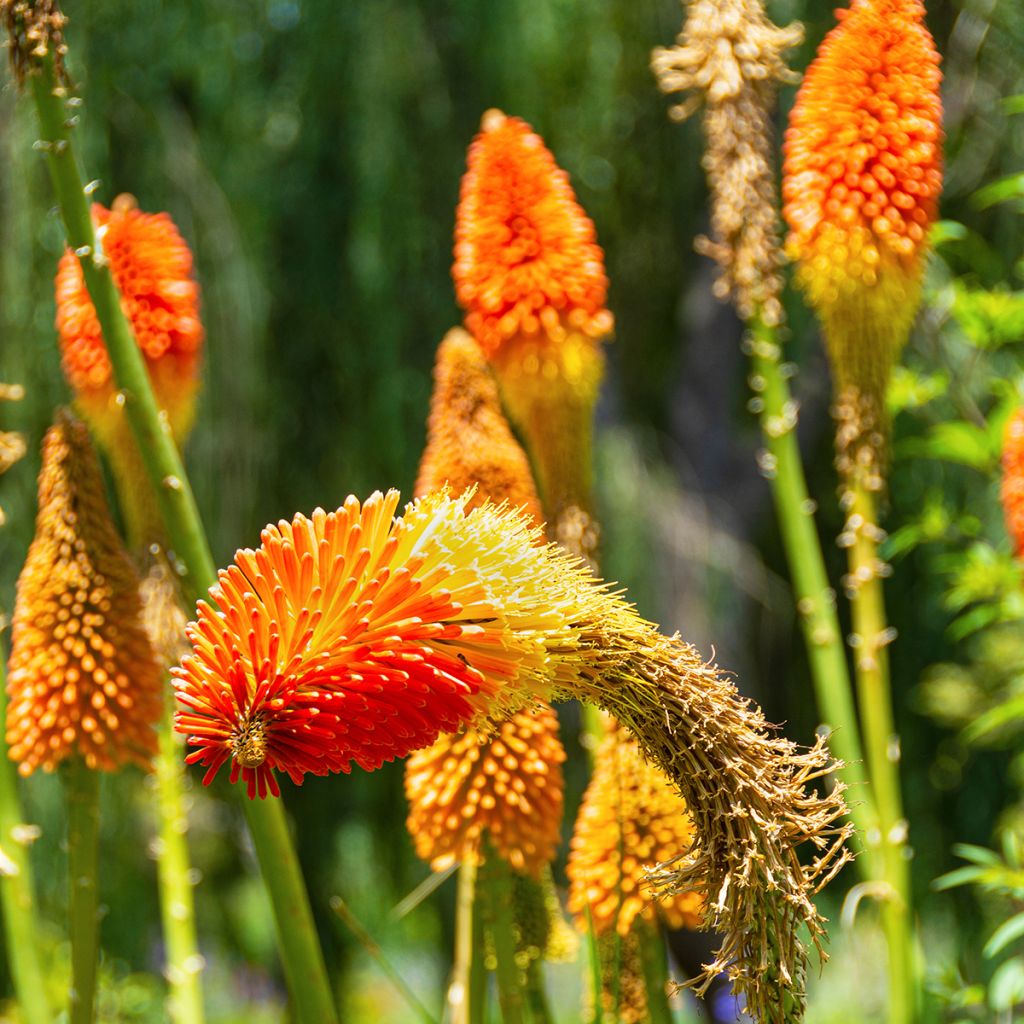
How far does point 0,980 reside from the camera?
4406 millimetres

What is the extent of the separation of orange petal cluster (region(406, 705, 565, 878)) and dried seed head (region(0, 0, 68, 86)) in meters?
0.89

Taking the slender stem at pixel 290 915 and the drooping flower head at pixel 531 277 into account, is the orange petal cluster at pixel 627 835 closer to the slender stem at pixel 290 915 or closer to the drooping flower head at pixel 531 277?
the slender stem at pixel 290 915

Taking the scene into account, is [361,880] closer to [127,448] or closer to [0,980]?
[0,980]

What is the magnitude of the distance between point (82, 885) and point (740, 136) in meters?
1.31

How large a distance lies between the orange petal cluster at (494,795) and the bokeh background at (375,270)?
256 centimetres

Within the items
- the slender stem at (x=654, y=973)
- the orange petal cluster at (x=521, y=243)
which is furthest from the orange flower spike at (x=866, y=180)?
the slender stem at (x=654, y=973)

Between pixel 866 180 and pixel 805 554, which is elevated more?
pixel 866 180

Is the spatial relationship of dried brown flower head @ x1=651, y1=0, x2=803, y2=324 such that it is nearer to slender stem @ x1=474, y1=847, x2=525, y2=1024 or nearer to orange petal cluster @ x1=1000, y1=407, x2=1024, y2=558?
orange petal cluster @ x1=1000, y1=407, x2=1024, y2=558

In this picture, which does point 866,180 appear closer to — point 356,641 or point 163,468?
→ point 163,468

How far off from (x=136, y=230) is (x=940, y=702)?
11.6ft

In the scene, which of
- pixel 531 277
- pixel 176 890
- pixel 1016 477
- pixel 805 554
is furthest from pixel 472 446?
pixel 1016 477

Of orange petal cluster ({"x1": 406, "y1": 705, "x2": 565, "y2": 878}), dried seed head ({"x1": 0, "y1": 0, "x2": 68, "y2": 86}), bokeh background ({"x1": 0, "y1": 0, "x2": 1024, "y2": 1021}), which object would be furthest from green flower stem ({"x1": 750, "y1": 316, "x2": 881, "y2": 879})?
bokeh background ({"x1": 0, "y1": 0, "x2": 1024, "y2": 1021})

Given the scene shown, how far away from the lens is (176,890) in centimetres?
205

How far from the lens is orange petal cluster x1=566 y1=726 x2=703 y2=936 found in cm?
165
